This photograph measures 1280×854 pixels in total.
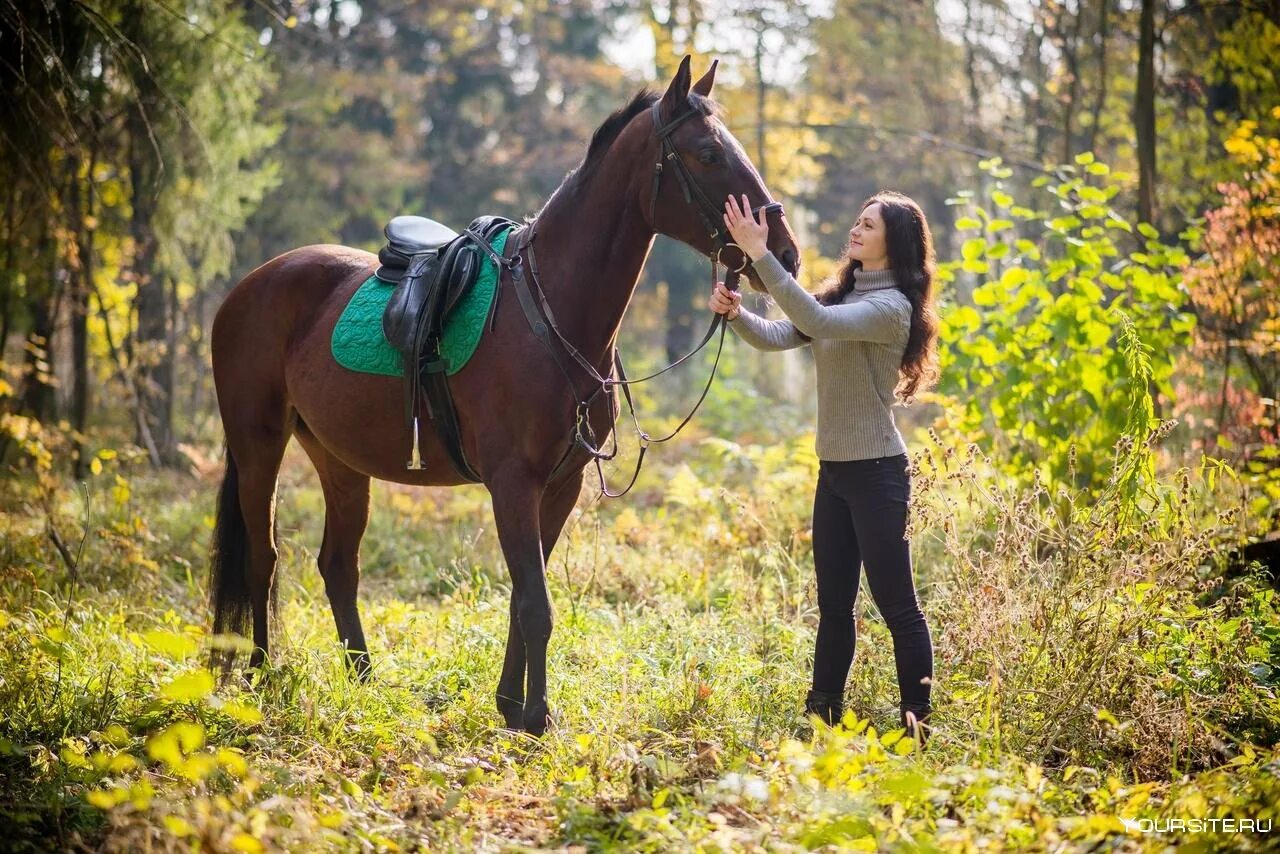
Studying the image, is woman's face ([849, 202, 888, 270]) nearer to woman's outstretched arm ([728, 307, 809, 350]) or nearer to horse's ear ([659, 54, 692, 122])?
woman's outstretched arm ([728, 307, 809, 350])

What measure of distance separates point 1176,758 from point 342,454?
3.45 metres

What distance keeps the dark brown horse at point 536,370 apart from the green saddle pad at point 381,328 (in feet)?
0.17

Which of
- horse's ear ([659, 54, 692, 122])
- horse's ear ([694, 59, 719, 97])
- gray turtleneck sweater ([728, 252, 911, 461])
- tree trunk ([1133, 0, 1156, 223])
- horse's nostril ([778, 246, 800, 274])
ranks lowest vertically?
gray turtleneck sweater ([728, 252, 911, 461])

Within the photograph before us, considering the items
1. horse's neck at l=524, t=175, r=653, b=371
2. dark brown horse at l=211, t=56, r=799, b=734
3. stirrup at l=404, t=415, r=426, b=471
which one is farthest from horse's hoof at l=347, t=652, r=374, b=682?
horse's neck at l=524, t=175, r=653, b=371

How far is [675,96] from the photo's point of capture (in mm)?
3658

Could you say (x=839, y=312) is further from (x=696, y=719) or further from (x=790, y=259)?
(x=696, y=719)

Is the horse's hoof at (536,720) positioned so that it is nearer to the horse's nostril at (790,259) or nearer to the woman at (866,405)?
the woman at (866,405)

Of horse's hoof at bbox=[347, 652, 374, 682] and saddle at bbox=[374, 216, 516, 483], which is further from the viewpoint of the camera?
horse's hoof at bbox=[347, 652, 374, 682]

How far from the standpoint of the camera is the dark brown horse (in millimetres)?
3684

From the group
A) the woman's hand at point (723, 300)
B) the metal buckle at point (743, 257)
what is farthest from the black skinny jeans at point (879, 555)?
the metal buckle at point (743, 257)

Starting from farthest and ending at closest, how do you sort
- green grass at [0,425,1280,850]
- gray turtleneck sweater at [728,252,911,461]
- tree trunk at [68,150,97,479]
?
tree trunk at [68,150,97,479], gray turtleneck sweater at [728,252,911,461], green grass at [0,425,1280,850]

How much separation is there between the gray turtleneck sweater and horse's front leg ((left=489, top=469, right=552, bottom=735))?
111 cm

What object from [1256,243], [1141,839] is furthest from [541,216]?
Answer: [1256,243]

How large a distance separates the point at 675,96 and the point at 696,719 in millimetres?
2305
